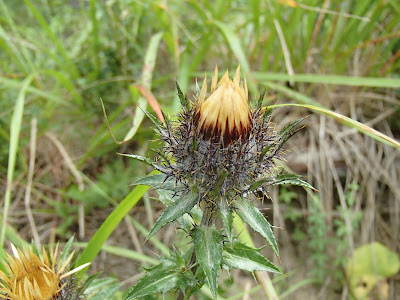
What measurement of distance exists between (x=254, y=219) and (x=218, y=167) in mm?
199

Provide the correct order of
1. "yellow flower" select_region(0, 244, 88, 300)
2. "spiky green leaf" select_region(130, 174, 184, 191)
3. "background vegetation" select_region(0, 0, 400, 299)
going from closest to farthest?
"yellow flower" select_region(0, 244, 88, 300), "spiky green leaf" select_region(130, 174, 184, 191), "background vegetation" select_region(0, 0, 400, 299)

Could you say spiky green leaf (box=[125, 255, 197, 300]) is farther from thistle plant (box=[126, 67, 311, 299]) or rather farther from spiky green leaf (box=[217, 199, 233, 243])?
spiky green leaf (box=[217, 199, 233, 243])

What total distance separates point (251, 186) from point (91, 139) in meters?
1.98

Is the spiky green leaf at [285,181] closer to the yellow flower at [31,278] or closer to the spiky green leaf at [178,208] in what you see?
the spiky green leaf at [178,208]

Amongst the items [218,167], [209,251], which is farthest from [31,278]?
[218,167]

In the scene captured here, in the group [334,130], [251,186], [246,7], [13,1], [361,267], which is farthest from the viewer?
[13,1]

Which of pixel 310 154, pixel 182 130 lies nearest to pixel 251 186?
pixel 182 130

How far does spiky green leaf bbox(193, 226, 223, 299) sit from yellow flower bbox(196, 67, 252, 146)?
0.32 m

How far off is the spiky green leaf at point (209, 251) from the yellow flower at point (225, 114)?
32 centimetres

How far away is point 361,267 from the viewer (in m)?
2.62

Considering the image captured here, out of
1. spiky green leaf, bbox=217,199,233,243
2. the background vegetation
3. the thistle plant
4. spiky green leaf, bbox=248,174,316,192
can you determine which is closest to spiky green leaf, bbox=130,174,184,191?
the thistle plant

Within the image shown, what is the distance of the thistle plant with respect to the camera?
111cm

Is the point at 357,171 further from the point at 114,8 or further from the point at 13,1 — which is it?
the point at 13,1

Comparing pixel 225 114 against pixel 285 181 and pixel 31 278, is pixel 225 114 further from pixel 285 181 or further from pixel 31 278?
pixel 31 278
